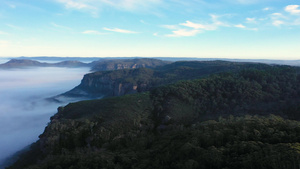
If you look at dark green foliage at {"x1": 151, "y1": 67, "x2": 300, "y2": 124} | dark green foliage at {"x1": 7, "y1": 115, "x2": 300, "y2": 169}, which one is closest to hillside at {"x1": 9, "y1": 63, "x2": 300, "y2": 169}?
dark green foliage at {"x1": 7, "y1": 115, "x2": 300, "y2": 169}

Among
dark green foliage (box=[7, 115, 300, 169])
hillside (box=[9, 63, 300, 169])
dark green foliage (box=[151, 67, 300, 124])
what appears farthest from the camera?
dark green foliage (box=[151, 67, 300, 124])

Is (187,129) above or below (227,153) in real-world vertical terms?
below

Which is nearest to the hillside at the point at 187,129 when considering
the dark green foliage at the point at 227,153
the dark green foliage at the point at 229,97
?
the dark green foliage at the point at 227,153

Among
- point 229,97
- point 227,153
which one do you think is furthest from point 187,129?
point 229,97

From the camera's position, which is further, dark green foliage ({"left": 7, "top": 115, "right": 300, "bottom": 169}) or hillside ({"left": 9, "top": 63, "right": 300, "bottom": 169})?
hillside ({"left": 9, "top": 63, "right": 300, "bottom": 169})

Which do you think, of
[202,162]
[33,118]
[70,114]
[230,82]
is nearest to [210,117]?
[230,82]

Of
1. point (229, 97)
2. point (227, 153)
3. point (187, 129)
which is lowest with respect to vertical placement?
point (187, 129)

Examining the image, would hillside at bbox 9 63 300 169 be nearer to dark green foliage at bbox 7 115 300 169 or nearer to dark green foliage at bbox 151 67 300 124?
dark green foliage at bbox 7 115 300 169

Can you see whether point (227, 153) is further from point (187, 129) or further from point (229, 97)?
point (229, 97)
